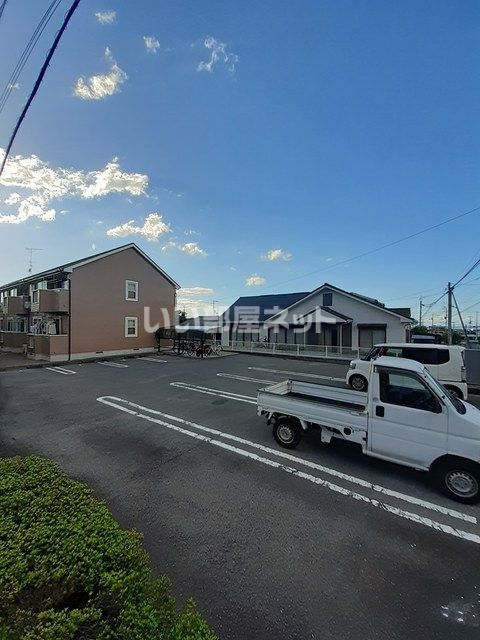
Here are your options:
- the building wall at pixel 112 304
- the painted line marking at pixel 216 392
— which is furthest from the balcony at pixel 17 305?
the painted line marking at pixel 216 392

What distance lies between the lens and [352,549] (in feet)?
9.57

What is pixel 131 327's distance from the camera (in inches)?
802

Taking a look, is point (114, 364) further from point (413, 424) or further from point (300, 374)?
point (413, 424)

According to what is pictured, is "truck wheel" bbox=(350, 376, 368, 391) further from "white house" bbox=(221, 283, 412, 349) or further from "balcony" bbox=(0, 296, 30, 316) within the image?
"balcony" bbox=(0, 296, 30, 316)

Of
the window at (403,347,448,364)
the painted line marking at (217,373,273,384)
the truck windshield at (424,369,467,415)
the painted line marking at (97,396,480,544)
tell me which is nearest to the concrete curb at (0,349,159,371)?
the painted line marking at (217,373,273,384)

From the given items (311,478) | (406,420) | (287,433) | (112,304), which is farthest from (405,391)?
(112,304)

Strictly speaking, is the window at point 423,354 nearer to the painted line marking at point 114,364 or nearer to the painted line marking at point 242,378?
the painted line marking at point 242,378

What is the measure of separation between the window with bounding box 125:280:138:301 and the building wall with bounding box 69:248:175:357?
0.25 meters

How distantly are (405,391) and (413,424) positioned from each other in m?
0.45

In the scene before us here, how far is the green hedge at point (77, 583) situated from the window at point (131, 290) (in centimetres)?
1867

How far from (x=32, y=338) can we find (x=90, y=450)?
15723mm

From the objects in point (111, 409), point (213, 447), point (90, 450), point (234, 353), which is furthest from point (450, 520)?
point (234, 353)

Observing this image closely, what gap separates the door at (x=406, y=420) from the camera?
3.81m

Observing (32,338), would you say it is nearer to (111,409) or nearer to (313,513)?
(111,409)
